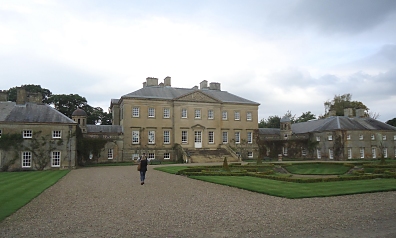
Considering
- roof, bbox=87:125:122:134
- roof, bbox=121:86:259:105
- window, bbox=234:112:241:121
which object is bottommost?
roof, bbox=87:125:122:134

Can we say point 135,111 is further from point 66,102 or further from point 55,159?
point 66,102

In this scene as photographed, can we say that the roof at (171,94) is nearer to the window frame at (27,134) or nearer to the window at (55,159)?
the window at (55,159)

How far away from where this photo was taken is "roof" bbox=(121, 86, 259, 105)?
138 ft

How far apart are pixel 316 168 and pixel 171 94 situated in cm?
2197

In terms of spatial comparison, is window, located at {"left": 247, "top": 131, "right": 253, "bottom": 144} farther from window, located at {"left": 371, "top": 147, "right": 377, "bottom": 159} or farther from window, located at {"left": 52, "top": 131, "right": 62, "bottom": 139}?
window, located at {"left": 52, "top": 131, "right": 62, "bottom": 139}

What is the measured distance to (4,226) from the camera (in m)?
7.95

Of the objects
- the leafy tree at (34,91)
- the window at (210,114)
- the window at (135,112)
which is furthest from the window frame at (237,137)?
the leafy tree at (34,91)

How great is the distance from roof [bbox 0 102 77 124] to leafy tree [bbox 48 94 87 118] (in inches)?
1181

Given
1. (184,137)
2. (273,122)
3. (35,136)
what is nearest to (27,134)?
(35,136)

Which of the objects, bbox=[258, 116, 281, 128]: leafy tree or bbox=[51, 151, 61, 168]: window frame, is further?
bbox=[258, 116, 281, 128]: leafy tree

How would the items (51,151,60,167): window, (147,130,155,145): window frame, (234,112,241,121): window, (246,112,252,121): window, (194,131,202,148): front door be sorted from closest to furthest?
1. (51,151,60,167): window
2. (147,130,155,145): window frame
3. (194,131,202,148): front door
4. (234,112,241,121): window
5. (246,112,252,121): window

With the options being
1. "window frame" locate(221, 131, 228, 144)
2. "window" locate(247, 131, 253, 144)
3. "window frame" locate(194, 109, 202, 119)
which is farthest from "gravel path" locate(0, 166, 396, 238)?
"window" locate(247, 131, 253, 144)

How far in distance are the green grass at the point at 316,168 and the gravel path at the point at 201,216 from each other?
13.9m

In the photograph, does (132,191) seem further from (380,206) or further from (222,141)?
(222,141)
